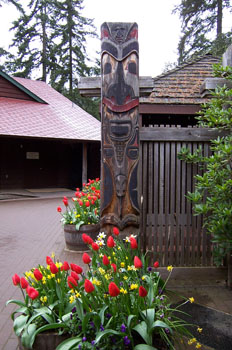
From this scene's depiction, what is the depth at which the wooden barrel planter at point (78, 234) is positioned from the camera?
18.4 feet

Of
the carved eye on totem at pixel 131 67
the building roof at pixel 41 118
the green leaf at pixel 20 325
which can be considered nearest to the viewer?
the green leaf at pixel 20 325

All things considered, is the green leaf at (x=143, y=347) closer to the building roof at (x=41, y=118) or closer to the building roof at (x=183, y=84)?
the building roof at (x=183, y=84)

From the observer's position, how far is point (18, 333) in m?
2.32

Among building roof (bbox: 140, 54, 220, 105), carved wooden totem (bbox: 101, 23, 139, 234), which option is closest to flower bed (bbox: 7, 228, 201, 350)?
carved wooden totem (bbox: 101, 23, 139, 234)

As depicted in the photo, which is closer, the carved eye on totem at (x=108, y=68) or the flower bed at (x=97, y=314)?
the flower bed at (x=97, y=314)

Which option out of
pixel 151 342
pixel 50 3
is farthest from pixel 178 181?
pixel 50 3

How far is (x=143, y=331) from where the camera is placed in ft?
7.00

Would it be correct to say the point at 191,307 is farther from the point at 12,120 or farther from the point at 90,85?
the point at 12,120

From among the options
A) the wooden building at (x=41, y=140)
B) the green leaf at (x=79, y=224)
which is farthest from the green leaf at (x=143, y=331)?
the wooden building at (x=41, y=140)

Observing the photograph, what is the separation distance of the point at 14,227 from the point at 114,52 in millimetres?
5944

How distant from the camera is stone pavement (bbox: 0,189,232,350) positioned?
11.8ft

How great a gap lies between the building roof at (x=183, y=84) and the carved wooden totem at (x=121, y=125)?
4.97 metres

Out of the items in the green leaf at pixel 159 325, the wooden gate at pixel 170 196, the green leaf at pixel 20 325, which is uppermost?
the wooden gate at pixel 170 196

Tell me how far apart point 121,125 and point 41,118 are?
12.2 metres
